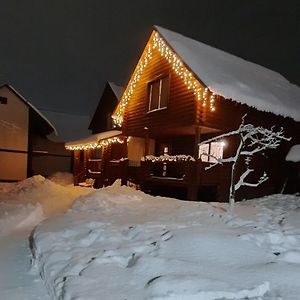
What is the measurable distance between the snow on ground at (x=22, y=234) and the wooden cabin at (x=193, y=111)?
4772 millimetres

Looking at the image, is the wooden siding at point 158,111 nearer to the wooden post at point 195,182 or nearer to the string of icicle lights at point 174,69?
the string of icicle lights at point 174,69

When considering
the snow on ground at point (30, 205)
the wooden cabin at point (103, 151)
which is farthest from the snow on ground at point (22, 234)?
the wooden cabin at point (103, 151)

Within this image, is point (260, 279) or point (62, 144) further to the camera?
point (62, 144)

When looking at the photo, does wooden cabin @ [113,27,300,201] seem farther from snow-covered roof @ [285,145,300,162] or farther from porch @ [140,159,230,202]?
snow-covered roof @ [285,145,300,162]

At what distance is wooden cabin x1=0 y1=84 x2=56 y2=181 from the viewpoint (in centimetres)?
2192

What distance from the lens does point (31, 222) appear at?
10.4 m

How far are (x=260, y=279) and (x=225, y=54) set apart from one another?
1746cm

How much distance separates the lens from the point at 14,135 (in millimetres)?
22219

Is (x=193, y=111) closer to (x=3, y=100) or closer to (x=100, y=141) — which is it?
(x=100, y=141)

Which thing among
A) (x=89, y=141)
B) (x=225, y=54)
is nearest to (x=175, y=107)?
(x=225, y=54)

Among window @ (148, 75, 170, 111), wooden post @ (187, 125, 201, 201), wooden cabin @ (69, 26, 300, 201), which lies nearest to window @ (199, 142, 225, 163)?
wooden cabin @ (69, 26, 300, 201)

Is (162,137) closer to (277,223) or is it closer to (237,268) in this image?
(277,223)

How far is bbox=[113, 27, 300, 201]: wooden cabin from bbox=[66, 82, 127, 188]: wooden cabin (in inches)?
31.2

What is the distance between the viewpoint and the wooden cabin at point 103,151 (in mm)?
19938
